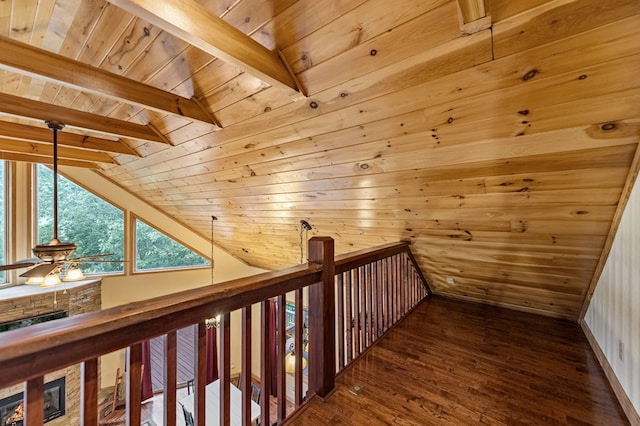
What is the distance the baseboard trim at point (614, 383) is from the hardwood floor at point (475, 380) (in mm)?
39

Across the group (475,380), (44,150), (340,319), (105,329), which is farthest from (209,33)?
(44,150)

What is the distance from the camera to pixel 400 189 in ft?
7.39

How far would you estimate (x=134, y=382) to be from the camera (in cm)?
90

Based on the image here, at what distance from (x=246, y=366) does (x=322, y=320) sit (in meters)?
0.53

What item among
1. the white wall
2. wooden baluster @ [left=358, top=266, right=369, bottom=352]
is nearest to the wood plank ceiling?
the white wall

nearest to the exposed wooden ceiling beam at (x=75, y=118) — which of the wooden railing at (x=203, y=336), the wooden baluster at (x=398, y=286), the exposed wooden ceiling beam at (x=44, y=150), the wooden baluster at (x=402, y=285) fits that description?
the exposed wooden ceiling beam at (x=44, y=150)

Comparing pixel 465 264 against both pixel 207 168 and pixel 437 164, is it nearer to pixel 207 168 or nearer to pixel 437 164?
pixel 437 164

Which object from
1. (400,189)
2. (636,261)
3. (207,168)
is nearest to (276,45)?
(400,189)

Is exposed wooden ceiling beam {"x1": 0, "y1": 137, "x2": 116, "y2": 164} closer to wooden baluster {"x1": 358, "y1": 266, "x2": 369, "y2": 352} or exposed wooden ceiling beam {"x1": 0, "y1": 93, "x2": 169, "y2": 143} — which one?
exposed wooden ceiling beam {"x1": 0, "y1": 93, "x2": 169, "y2": 143}

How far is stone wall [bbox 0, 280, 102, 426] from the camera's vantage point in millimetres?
3783

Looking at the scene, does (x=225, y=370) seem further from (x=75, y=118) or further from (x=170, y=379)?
(x=75, y=118)

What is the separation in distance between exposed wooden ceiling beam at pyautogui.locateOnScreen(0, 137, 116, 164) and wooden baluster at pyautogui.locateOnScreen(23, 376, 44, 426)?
12.6 feet

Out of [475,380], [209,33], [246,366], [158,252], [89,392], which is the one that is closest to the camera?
[89,392]

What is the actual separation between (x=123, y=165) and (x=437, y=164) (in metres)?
4.35
